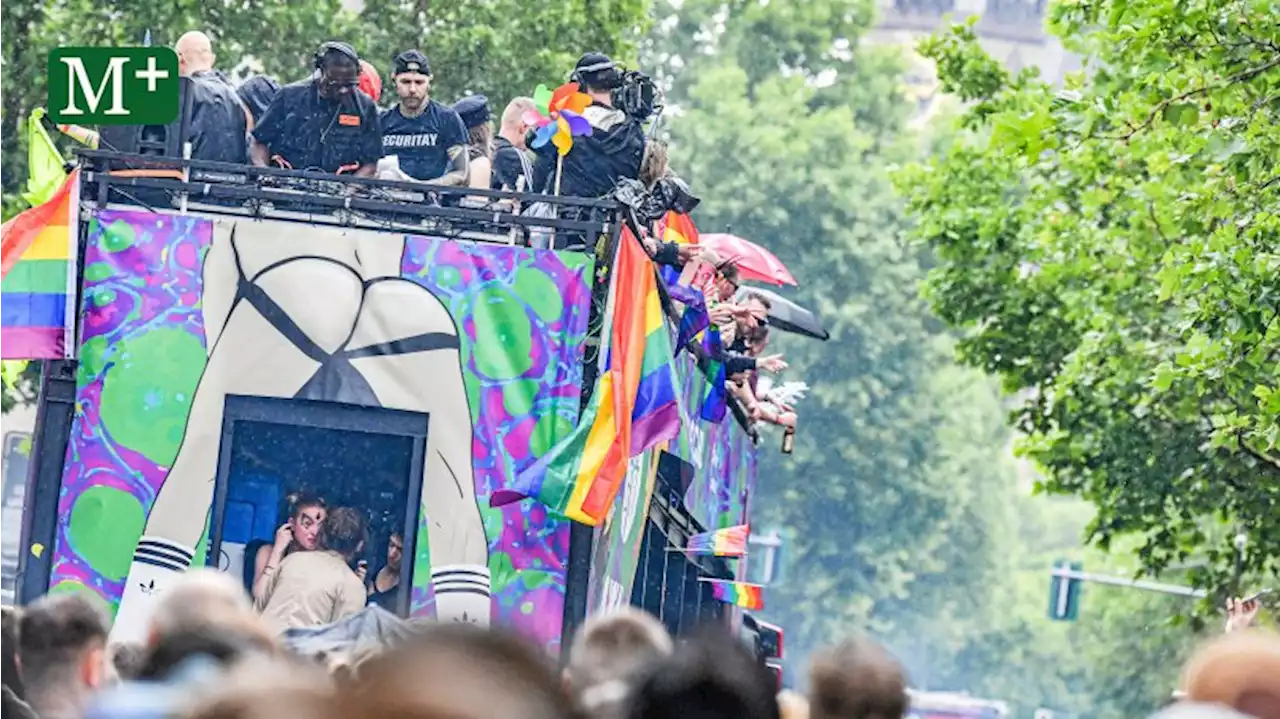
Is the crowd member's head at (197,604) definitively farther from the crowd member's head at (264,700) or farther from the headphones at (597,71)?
the headphones at (597,71)

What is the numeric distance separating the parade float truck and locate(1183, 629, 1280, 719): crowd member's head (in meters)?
6.96

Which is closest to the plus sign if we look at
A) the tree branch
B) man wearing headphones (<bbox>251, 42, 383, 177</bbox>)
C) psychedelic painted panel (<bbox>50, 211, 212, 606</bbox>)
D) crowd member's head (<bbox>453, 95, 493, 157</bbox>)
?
psychedelic painted panel (<bbox>50, 211, 212, 606</bbox>)

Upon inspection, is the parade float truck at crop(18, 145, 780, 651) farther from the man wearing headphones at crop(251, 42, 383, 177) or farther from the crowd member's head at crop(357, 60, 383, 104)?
the crowd member's head at crop(357, 60, 383, 104)

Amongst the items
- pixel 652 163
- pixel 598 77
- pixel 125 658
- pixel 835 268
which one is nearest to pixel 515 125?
pixel 652 163

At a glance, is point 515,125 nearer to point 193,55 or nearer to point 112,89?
point 193,55

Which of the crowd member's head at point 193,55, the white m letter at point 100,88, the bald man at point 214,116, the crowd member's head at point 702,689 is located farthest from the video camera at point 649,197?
the crowd member's head at point 702,689

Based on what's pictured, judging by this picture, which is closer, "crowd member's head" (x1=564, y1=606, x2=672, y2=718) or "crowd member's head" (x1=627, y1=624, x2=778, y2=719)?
"crowd member's head" (x1=627, y1=624, x2=778, y2=719)

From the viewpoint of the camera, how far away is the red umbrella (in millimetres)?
20328

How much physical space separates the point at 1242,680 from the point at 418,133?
9.41 metres

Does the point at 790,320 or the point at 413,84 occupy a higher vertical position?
the point at 413,84

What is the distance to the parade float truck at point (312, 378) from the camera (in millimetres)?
13484

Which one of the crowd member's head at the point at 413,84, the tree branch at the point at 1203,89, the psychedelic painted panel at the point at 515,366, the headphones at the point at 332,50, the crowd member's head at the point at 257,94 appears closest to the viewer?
the psychedelic painted panel at the point at 515,366

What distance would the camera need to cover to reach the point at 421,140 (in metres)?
15.5

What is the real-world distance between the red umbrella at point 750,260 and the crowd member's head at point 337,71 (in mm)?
5322
